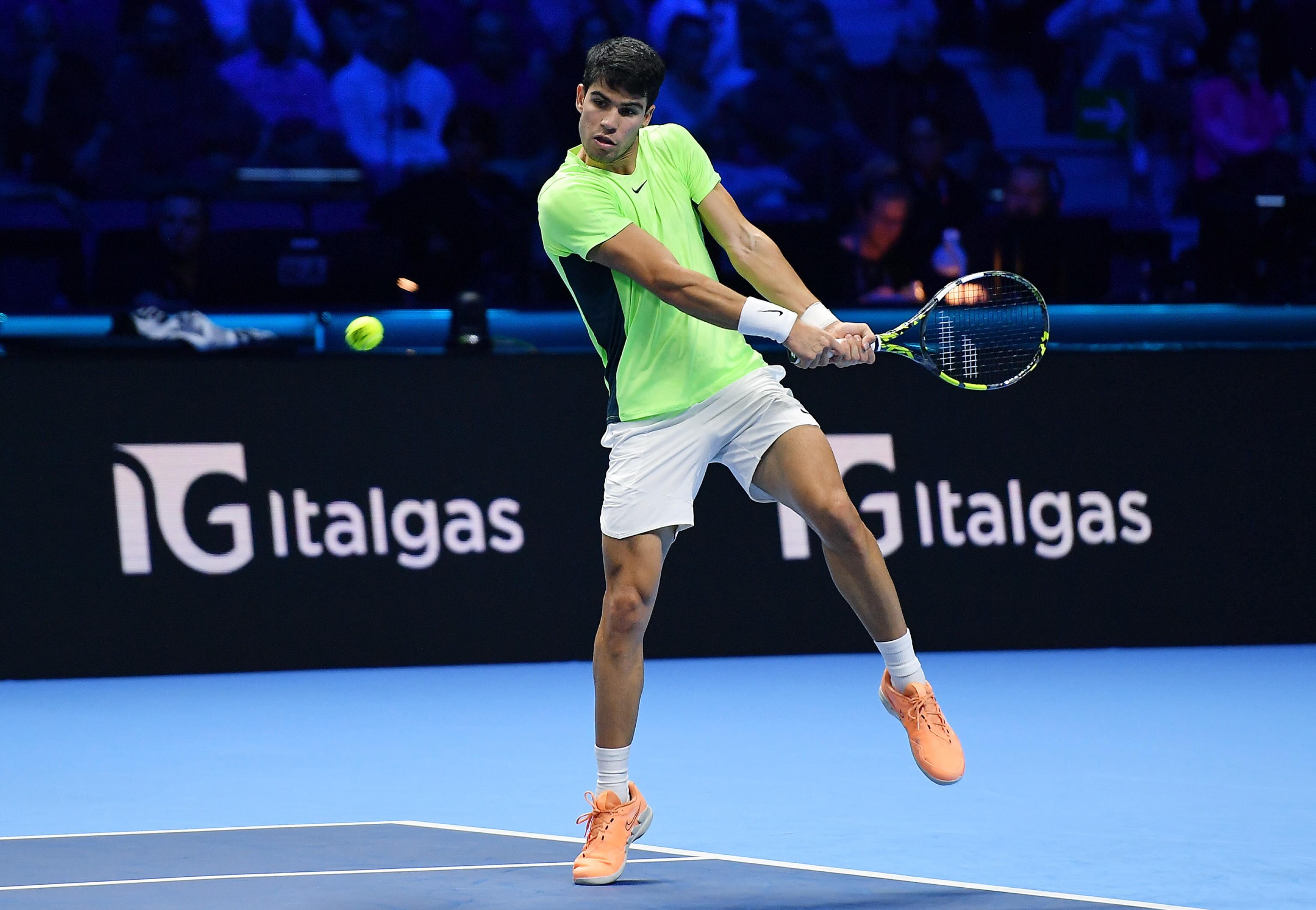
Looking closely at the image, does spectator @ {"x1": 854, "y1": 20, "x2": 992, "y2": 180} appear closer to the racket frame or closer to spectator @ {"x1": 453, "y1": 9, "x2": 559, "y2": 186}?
spectator @ {"x1": 453, "y1": 9, "x2": 559, "y2": 186}

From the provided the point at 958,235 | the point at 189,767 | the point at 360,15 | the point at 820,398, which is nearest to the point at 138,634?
the point at 189,767

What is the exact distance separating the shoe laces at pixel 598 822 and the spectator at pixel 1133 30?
729 cm

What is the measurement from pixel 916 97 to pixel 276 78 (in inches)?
139

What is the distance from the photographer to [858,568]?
423 centimetres

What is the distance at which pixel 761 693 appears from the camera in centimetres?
703

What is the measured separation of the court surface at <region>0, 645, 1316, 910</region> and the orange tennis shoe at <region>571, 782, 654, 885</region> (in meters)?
0.07

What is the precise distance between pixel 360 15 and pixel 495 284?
5.93ft

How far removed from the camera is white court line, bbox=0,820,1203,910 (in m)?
3.81

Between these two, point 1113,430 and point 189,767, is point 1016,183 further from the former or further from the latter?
point 189,767

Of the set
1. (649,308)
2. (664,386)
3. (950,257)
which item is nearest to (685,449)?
(664,386)

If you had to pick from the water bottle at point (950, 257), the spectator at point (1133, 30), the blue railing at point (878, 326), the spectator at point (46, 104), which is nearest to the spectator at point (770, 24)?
the spectator at point (1133, 30)

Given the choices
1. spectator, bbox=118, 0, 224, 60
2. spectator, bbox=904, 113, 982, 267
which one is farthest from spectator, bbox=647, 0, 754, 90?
spectator, bbox=118, 0, 224, 60

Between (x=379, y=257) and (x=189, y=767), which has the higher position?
(x=379, y=257)

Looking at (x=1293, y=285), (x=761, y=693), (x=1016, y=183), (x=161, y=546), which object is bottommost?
(x=761, y=693)
